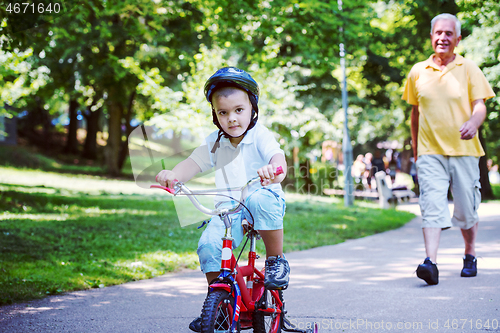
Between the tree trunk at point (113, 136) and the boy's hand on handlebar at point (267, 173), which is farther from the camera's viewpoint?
the tree trunk at point (113, 136)

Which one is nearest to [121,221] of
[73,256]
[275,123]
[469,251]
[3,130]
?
[73,256]

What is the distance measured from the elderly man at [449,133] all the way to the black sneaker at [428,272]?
12.6 inches

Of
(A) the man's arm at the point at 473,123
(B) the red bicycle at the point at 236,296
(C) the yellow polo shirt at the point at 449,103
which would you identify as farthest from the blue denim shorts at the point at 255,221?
(C) the yellow polo shirt at the point at 449,103

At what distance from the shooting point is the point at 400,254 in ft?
22.8

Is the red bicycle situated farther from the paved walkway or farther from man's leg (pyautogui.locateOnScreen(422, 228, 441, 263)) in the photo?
man's leg (pyautogui.locateOnScreen(422, 228, 441, 263))

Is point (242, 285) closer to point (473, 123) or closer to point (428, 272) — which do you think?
point (428, 272)

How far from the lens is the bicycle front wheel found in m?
2.57

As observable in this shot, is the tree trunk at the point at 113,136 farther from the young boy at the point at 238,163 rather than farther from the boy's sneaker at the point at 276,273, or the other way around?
the boy's sneaker at the point at 276,273

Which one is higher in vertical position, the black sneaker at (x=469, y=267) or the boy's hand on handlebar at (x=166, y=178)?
the boy's hand on handlebar at (x=166, y=178)

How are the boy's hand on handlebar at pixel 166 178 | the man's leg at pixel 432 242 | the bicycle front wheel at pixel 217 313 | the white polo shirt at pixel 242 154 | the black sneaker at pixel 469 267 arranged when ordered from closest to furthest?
the bicycle front wheel at pixel 217 313 < the boy's hand on handlebar at pixel 166 178 < the white polo shirt at pixel 242 154 < the man's leg at pixel 432 242 < the black sneaker at pixel 469 267

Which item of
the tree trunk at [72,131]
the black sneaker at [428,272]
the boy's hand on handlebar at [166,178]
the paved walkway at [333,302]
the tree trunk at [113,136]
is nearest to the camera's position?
the boy's hand on handlebar at [166,178]

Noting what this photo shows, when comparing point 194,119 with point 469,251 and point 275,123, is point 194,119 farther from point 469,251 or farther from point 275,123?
point 469,251

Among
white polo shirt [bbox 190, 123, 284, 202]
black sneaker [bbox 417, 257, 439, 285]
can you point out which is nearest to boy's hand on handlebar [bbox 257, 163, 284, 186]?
white polo shirt [bbox 190, 123, 284, 202]

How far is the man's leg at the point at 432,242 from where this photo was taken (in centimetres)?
486
